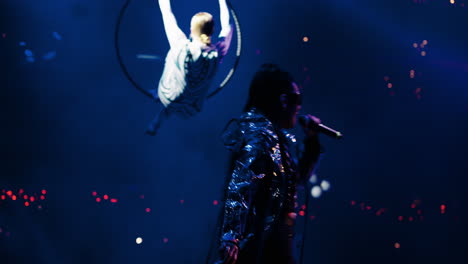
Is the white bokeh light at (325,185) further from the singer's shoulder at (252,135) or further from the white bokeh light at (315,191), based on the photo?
the singer's shoulder at (252,135)

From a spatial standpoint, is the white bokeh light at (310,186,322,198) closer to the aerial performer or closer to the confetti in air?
the aerial performer

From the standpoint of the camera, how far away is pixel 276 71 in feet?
6.59

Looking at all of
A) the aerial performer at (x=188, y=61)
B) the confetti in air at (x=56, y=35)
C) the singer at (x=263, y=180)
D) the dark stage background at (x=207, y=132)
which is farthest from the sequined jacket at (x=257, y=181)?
the confetti in air at (x=56, y=35)

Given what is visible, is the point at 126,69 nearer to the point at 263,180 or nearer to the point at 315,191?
the point at 263,180

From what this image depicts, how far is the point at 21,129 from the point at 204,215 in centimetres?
136

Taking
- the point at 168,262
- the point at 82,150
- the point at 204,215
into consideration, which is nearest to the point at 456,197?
the point at 204,215

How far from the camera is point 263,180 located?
1758 mm

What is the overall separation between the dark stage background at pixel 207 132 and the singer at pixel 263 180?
43.7 inches

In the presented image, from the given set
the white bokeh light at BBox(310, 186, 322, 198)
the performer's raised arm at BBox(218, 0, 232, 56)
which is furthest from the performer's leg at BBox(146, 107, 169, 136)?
the white bokeh light at BBox(310, 186, 322, 198)

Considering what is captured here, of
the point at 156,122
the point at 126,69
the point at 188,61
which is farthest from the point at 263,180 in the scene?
the point at 126,69

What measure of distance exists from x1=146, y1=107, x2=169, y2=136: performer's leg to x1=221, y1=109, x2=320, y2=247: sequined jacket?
1.19 m

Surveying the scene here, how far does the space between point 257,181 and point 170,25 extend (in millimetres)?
1595

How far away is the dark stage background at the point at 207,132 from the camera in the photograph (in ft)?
9.48

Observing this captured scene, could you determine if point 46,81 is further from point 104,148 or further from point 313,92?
point 313,92
